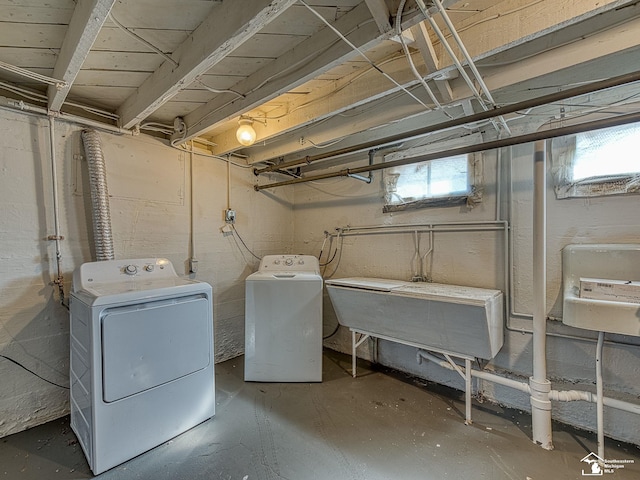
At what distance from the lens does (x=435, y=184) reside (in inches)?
97.6

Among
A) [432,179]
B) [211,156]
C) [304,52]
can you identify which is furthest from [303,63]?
[211,156]

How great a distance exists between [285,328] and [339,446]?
99cm

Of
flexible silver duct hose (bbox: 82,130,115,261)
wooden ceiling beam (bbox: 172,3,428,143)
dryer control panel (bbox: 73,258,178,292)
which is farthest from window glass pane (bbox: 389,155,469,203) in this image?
flexible silver duct hose (bbox: 82,130,115,261)

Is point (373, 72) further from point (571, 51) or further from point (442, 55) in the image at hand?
point (571, 51)

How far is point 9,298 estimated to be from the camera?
1816mm

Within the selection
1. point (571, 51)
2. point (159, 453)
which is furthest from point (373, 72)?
point (159, 453)

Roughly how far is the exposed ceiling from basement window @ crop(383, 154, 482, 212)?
0.39m

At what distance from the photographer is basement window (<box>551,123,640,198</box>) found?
1653mm

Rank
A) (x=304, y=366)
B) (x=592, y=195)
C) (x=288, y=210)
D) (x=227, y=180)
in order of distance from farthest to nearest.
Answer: (x=288, y=210)
(x=227, y=180)
(x=304, y=366)
(x=592, y=195)

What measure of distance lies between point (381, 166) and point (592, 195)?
134cm

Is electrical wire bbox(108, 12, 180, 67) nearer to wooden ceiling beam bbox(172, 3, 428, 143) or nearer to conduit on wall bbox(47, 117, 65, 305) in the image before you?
wooden ceiling beam bbox(172, 3, 428, 143)

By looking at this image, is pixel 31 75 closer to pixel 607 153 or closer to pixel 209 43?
pixel 209 43

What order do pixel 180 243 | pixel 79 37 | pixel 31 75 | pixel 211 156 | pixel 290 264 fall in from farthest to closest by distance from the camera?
pixel 290 264 → pixel 211 156 → pixel 180 243 → pixel 31 75 → pixel 79 37

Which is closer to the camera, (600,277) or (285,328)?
(600,277)
